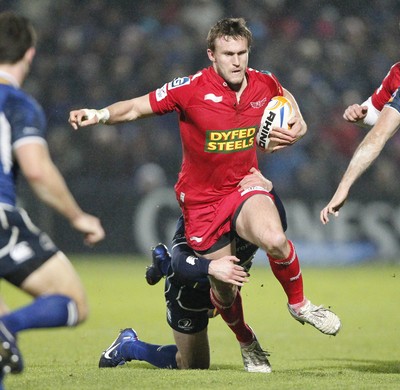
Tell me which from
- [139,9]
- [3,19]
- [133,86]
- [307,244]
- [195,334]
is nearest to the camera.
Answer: [3,19]

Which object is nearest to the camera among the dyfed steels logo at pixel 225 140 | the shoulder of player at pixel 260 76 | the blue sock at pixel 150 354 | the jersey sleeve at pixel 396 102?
the jersey sleeve at pixel 396 102

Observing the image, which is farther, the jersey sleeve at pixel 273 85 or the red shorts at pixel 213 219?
the jersey sleeve at pixel 273 85

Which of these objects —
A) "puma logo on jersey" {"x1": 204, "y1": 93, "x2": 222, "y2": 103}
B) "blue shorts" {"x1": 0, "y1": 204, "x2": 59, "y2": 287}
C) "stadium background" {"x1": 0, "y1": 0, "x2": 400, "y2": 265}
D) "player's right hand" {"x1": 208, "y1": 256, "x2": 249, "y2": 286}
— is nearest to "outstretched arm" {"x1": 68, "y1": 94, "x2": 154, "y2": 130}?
"puma logo on jersey" {"x1": 204, "y1": 93, "x2": 222, "y2": 103}

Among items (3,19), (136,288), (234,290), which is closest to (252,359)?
(234,290)

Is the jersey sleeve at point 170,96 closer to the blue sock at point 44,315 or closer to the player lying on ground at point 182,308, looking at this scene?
the player lying on ground at point 182,308

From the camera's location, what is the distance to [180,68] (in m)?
17.6

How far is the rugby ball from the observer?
7.21 metres

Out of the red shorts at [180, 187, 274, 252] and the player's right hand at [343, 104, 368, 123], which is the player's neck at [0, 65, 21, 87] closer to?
the red shorts at [180, 187, 274, 252]

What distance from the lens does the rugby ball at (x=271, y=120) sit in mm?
7207

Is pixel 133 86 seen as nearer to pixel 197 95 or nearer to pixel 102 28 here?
pixel 102 28

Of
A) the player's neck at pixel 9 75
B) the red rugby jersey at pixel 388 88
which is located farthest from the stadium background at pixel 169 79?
the player's neck at pixel 9 75

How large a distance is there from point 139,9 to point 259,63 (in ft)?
8.93

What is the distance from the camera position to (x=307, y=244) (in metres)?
15.4

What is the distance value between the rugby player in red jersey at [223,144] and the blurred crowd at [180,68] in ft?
26.6
